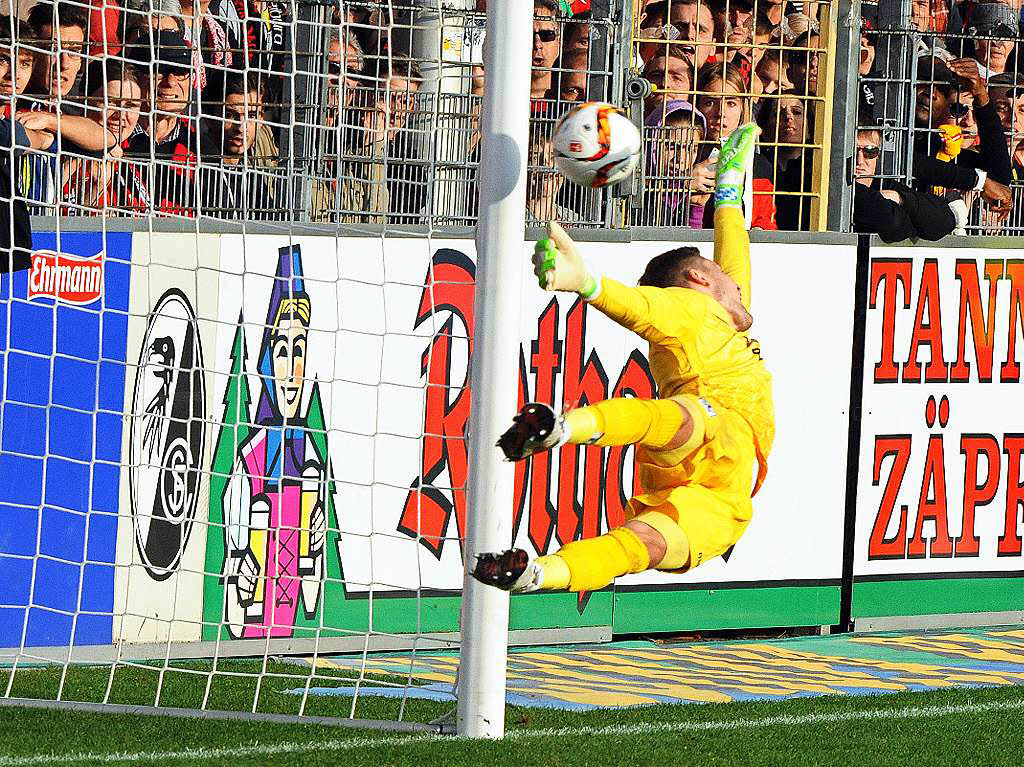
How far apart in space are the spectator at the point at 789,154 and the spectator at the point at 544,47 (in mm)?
1432

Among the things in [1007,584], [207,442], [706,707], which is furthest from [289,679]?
[1007,584]

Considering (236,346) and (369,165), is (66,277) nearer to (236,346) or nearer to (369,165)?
(236,346)

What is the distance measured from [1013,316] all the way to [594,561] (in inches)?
197

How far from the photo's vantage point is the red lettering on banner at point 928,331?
10.8 metres

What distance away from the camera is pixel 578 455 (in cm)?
1001

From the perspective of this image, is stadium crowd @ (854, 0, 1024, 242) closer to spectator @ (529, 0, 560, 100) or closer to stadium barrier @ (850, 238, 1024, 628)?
stadium barrier @ (850, 238, 1024, 628)

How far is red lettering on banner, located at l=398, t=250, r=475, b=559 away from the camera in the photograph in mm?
9562

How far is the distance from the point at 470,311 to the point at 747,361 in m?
2.31

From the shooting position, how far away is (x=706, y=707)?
8.35m

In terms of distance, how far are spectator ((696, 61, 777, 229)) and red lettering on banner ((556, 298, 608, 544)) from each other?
43.5 inches

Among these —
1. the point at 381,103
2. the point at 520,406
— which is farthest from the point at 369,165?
the point at 520,406

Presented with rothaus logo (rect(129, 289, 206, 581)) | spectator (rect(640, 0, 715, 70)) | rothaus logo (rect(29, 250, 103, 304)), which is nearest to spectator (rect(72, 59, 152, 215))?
rothaus logo (rect(29, 250, 103, 304))

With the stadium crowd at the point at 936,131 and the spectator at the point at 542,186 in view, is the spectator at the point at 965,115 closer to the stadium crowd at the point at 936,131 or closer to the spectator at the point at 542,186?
the stadium crowd at the point at 936,131

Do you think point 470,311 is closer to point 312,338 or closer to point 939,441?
point 312,338
